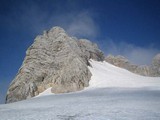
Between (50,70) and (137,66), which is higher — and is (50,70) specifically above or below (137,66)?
below

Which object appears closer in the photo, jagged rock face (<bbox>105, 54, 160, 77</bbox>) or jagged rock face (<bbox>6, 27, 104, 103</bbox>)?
jagged rock face (<bbox>6, 27, 104, 103</bbox>)

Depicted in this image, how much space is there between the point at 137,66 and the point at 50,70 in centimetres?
3015

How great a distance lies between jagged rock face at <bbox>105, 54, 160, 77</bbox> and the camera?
64625 mm

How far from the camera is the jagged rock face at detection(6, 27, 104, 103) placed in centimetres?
4094

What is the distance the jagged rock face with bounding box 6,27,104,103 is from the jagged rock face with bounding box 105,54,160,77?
2029cm

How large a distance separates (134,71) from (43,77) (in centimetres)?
2992

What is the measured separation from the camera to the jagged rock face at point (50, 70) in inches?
1612

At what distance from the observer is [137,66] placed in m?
67.5

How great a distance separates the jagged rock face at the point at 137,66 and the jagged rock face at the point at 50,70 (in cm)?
2029

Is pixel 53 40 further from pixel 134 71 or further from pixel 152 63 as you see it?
pixel 152 63

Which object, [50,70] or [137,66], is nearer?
[50,70]

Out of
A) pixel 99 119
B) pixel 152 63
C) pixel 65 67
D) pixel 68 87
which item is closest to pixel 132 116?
pixel 99 119

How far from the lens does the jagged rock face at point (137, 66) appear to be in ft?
212

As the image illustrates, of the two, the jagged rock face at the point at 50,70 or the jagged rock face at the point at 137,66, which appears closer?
the jagged rock face at the point at 50,70
